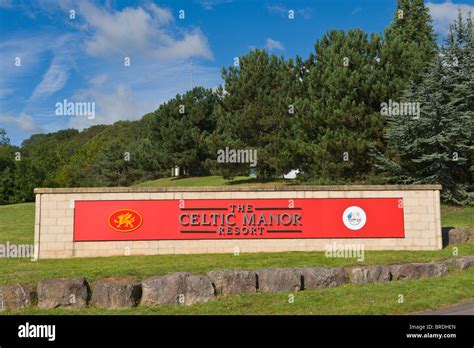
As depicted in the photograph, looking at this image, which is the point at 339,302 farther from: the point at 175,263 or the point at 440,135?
the point at 440,135

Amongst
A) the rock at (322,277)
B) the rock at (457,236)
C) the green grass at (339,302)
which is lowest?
the green grass at (339,302)

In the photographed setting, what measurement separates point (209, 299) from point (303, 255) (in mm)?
6341

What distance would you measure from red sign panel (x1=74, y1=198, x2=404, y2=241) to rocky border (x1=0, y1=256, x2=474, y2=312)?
5119 mm

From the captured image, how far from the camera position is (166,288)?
36.6ft

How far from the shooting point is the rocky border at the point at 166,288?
1081 cm

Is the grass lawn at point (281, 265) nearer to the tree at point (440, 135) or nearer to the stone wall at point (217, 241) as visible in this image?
the stone wall at point (217, 241)

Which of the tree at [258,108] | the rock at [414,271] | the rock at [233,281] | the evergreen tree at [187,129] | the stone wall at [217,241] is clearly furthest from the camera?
the evergreen tree at [187,129]

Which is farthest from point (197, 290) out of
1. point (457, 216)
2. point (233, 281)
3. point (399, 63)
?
point (399, 63)

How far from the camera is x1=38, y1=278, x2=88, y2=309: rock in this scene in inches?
425

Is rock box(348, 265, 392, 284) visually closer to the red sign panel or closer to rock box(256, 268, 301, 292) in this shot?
rock box(256, 268, 301, 292)

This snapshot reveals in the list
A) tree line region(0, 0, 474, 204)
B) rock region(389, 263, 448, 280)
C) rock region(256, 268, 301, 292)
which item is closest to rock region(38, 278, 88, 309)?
rock region(256, 268, 301, 292)

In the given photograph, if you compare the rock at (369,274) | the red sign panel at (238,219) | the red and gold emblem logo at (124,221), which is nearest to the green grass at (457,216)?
the red sign panel at (238,219)

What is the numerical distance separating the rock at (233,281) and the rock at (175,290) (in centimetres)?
34
